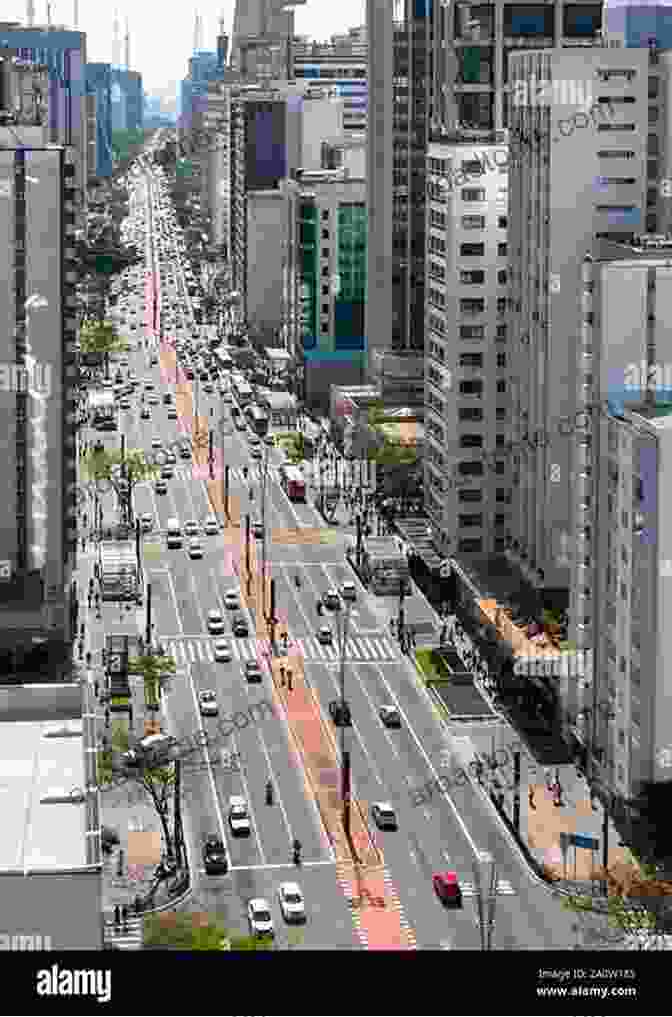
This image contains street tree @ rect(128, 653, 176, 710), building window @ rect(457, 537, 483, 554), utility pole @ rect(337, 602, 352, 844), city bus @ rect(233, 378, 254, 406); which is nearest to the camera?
utility pole @ rect(337, 602, 352, 844)

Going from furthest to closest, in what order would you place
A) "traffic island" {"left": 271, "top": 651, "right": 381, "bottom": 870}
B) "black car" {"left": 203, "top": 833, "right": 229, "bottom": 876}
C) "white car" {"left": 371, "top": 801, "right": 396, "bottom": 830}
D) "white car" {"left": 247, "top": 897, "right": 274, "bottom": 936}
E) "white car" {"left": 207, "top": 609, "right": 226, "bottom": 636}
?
"white car" {"left": 207, "top": 609, "right": 226, "bottom": 636} → "white car" {"left": 371, "top": 801, "right": 396, "bottom": 830} → "traffic island" {"left": 271, "top": 651, "right": 381, "bottom": 870} → "black car" {"left": 203, "top": 833, "right": 229, "bottom": 876} → "white car" {"left": 247, "top": 897, "right": 274, "bottom": 936}

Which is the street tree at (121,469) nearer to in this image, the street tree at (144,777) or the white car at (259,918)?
the street tree at (144,777)

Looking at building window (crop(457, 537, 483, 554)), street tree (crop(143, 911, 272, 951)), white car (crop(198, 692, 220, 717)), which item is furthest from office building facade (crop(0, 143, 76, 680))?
street tree (crop(143, 911, 272, 951))

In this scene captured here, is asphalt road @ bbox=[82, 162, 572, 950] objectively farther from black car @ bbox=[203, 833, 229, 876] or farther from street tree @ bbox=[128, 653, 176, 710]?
street tree @ bbox=[128, 653, 176, 710]

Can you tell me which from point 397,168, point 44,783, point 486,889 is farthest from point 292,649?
point 397,168

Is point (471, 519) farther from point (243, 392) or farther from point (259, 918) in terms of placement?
point (243, 392)
